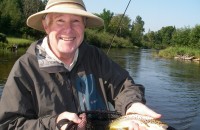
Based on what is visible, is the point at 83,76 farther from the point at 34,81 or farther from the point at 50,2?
the point at 50,2

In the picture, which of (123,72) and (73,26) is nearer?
(73,26)

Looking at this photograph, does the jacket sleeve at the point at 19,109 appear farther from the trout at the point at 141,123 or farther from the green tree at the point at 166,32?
the green tree at the point at 166,32

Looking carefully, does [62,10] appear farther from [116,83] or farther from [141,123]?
[141,123]

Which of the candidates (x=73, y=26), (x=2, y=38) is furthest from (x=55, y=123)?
(x=2, y=38)

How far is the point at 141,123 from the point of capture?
2.45 meters

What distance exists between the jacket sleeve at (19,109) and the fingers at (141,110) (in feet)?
2.33

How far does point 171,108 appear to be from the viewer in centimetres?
1270

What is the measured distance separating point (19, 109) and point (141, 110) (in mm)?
971

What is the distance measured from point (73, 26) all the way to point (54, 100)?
26.4 inches

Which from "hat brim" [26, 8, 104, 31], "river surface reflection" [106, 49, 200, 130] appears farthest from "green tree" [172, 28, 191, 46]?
"hat brim" [26, 8, 104, 31]

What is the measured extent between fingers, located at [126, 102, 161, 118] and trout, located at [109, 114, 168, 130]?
102 mm

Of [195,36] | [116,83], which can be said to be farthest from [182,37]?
[116,83]

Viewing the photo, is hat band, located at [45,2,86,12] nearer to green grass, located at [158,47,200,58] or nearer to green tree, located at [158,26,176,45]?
green grass, located at [158,47,200,58]

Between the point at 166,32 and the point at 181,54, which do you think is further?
the point at 166,32
